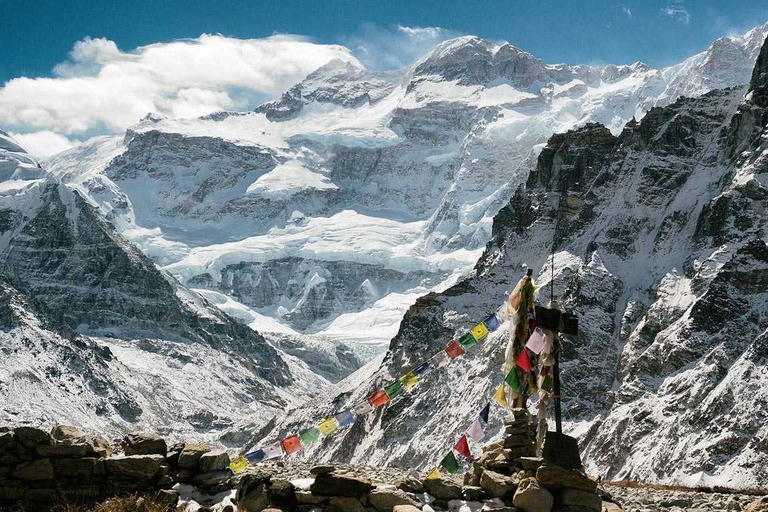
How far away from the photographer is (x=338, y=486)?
21.6m

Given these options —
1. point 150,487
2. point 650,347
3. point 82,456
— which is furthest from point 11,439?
→ point 650,347

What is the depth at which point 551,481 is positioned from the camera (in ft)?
67.1

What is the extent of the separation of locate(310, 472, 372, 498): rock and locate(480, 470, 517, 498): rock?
262 centimetres

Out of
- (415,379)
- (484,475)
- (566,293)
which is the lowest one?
(484,475)

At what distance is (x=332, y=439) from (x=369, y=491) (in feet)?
416

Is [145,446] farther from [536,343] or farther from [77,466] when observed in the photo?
[536,343]

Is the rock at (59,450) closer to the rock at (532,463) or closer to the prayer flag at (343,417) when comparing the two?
the prayer flag at (343,417)

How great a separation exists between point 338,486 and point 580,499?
16.5 ft

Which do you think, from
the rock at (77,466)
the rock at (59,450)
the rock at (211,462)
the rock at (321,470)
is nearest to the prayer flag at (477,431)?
the rock at (211,462)

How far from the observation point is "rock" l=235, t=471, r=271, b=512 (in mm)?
21866

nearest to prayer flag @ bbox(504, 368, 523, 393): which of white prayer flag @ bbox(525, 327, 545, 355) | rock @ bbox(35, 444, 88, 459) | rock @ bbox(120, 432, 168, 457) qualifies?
white prayer flag @ bbox(525, 327, 545, 355)

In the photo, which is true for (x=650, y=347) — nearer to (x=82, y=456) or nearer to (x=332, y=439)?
(x=332, y=439)

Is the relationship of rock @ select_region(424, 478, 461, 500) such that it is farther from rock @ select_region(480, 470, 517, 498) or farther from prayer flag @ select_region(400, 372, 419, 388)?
prayer flag @ select_region(400, 372, 419, 388)

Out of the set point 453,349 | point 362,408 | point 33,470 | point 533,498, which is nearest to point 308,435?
point 362,408
